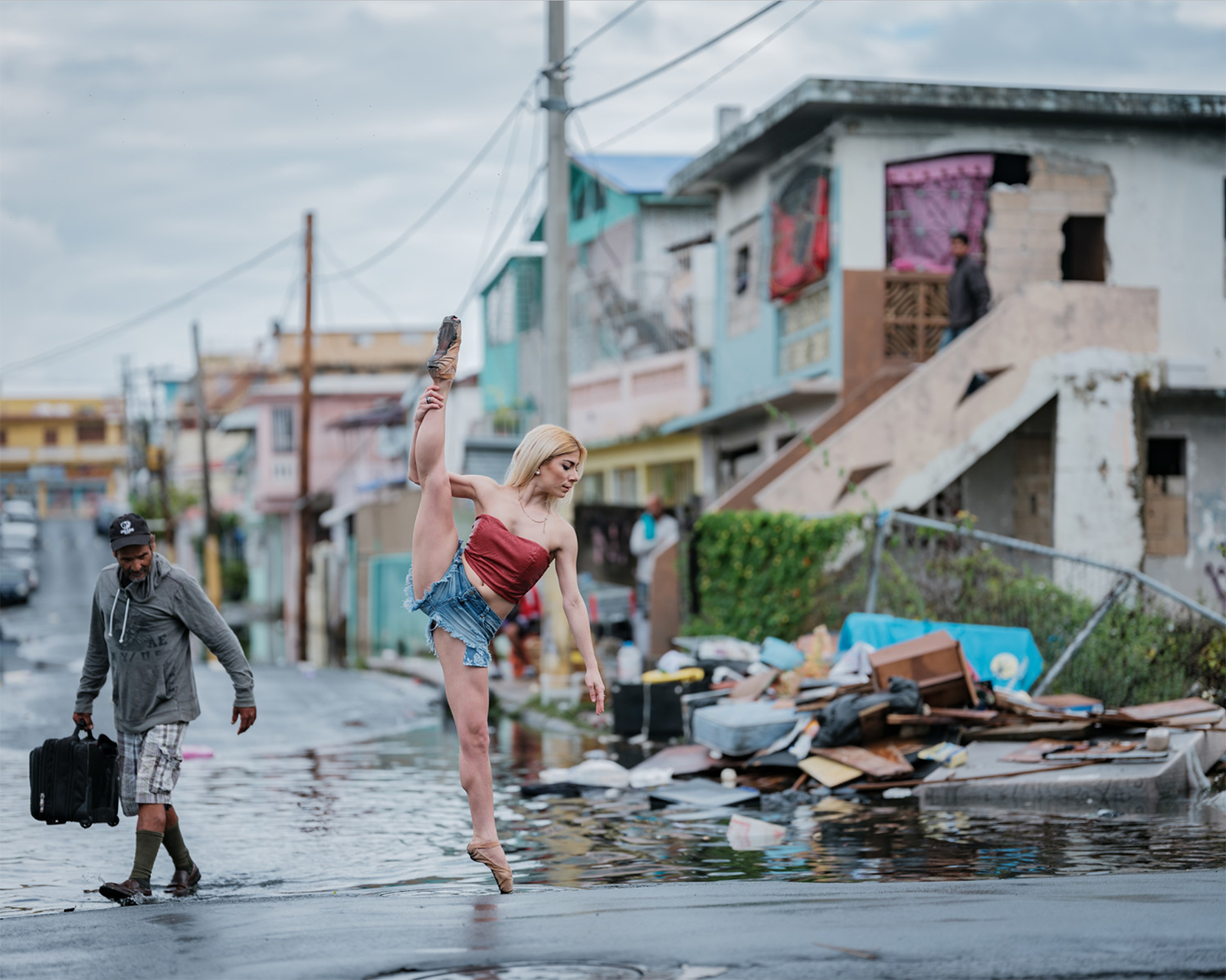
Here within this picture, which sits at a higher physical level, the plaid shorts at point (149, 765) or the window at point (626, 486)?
the window at point (626, 486)

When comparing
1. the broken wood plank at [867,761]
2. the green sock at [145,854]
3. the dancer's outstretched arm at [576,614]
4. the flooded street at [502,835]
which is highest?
the dancer's outstretched arm at [576,614]

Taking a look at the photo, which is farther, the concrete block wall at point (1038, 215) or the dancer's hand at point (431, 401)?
the concrete block wall at point (1038, 215)

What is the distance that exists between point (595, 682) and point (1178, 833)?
3709mm

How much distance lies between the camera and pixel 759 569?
1670cm

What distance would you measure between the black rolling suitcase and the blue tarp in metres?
7.46

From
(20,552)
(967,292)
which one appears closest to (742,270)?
(967,292)

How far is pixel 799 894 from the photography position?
5.99 m

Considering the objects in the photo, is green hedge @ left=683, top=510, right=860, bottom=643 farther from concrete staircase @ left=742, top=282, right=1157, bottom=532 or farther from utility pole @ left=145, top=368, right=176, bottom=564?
utility pole @ left=145, top=368, right=176, bottom=564

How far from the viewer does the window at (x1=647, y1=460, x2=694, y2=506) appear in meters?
29.3

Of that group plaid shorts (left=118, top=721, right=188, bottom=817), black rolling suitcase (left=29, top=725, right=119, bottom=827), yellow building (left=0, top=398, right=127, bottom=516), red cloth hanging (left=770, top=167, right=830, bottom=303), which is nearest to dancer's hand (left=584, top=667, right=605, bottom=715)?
plaid shorts (left=118, top=721, right=188, bottom=817)

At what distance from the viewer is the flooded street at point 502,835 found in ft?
24.6

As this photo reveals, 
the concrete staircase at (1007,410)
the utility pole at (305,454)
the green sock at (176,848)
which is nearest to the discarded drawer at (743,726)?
the green sock at (176,848)

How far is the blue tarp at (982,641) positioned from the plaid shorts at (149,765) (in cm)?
726

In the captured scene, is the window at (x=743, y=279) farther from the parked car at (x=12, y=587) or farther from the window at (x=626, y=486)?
the parked car at (x=12, y=587)
